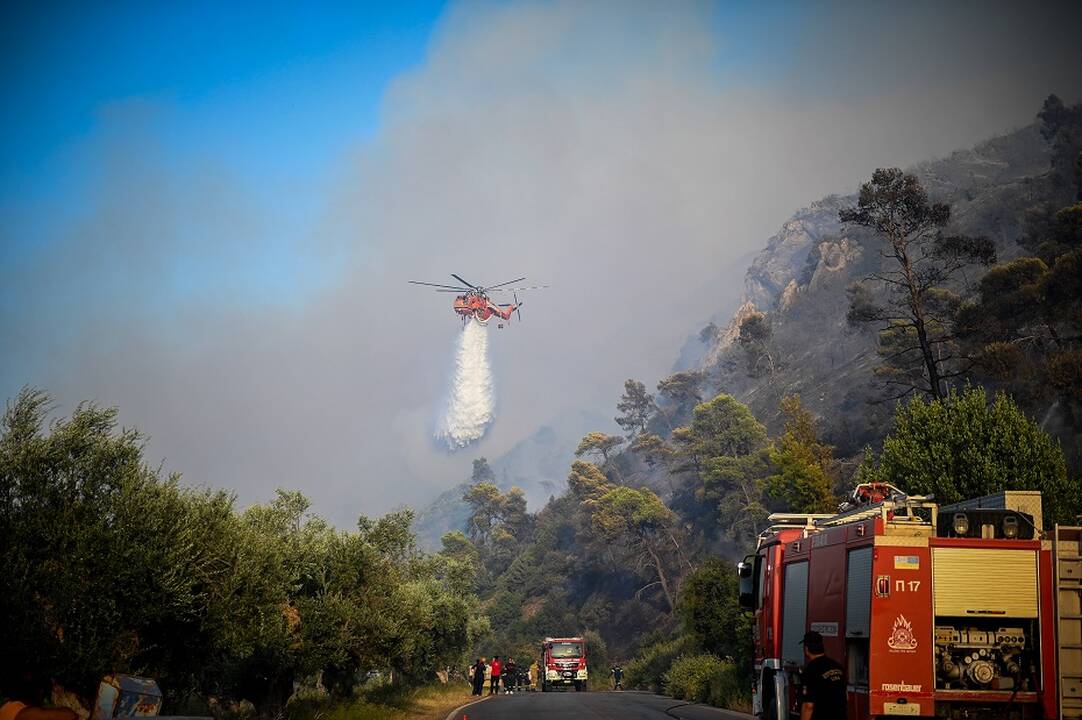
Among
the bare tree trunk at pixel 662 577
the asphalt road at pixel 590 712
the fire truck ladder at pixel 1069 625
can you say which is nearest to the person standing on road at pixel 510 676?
the asphalt road at pixel 590 712

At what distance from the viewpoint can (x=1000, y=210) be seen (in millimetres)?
136500

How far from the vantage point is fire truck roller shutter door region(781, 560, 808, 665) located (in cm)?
1719

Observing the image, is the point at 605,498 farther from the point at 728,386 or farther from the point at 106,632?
the point at 106,632

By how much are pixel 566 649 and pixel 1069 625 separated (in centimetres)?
4937

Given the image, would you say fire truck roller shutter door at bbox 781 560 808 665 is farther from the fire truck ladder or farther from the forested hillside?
the forested hillside

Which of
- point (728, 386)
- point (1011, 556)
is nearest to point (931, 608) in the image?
point (1011, 556)

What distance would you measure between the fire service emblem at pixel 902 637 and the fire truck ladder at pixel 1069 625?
1918mm

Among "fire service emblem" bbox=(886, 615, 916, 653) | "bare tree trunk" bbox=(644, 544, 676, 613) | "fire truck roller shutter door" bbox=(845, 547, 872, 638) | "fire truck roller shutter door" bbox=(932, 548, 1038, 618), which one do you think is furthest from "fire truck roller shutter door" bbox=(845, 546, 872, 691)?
"bare tree trunk" bbox=(644, 544, 676, 613)

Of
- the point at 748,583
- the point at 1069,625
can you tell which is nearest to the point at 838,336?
the point at 748,583

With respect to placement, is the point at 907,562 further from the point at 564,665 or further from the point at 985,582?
the point at 564,665

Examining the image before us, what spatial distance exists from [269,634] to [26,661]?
548 centimetres

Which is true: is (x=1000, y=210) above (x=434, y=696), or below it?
above

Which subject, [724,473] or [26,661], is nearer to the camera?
[26,661]

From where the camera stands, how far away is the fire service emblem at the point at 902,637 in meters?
13.7
